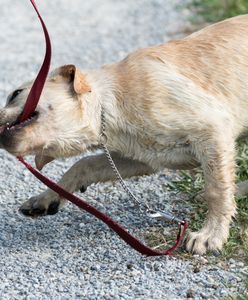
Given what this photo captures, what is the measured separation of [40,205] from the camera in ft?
20.4

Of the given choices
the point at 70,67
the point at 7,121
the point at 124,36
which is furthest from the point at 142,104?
the point at 124,36

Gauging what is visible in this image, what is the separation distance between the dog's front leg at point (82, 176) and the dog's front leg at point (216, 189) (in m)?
0.60

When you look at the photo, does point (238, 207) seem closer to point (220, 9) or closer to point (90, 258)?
point (90, 258)

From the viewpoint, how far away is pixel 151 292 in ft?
16.9

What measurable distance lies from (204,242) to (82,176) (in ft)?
3.58

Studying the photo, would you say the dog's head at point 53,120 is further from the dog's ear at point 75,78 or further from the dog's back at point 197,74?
the dog's back at point 197,74

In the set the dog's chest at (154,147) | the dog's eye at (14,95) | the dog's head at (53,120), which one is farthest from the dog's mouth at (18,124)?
the dog's chest at (154,147)

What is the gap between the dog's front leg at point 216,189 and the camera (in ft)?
18.8

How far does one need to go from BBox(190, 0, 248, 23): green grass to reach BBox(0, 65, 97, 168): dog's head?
566 cm

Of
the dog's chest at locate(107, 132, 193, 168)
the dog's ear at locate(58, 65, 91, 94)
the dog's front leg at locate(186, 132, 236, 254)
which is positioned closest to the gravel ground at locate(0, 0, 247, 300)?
the dog's front leg at locate(186, 132, 236, 254)

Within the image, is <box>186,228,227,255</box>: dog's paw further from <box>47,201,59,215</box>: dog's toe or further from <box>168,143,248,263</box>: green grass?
<box>47,201,59,215</box>: dog's toe

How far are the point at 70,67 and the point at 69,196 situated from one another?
0.83 metres

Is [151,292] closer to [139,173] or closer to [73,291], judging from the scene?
[73,291]

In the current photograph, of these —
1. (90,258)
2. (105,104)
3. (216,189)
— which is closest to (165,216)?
(216,189)
